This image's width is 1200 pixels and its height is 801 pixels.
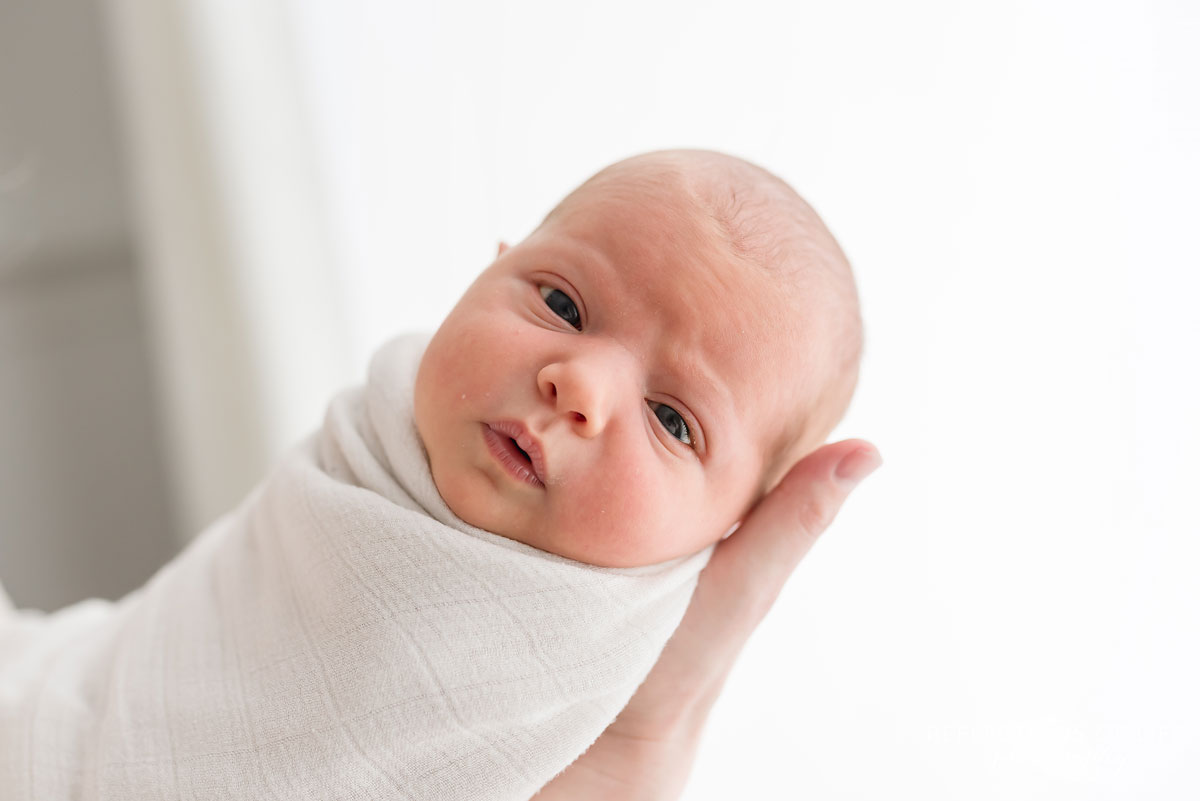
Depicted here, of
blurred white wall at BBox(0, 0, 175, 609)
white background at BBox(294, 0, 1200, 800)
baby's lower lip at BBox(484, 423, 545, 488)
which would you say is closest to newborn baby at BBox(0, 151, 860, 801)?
baby's lower lip at BBox(484, 423, 545, 488)

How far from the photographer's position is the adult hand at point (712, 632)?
103 cm

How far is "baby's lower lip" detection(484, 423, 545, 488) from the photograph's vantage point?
925 mm

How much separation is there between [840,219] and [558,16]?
0.61 meters

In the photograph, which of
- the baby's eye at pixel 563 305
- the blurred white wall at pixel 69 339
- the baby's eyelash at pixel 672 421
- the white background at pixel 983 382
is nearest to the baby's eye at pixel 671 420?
the baby's eyelash at pixel 672 421

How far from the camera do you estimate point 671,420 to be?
3.21ft

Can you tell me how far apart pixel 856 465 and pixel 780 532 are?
0.35ft

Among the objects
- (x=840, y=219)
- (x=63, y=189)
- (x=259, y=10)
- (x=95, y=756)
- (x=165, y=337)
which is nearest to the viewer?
(x=95, y=756)

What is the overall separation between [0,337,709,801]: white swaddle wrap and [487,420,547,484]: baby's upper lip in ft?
0.28

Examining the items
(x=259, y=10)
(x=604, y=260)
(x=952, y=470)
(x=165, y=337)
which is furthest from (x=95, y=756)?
(x=259, y=10)

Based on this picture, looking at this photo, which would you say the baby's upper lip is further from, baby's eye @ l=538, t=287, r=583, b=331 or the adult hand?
the adult hand

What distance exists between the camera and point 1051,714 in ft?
3.44

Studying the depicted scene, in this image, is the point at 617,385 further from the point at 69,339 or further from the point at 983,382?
the point at 69,339

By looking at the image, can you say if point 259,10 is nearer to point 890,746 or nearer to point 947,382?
point 947,382

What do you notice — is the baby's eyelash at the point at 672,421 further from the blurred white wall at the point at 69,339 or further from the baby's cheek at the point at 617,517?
the blurred white wall at the point at 69,339
